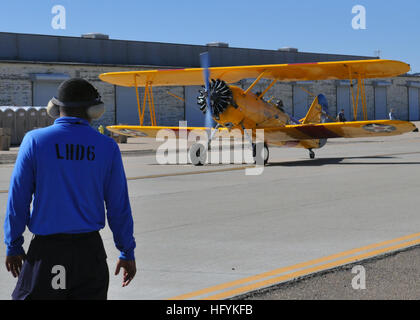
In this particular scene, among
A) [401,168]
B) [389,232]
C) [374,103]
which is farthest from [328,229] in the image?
[374,103]

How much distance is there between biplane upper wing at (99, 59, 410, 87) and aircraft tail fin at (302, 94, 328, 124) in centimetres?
138

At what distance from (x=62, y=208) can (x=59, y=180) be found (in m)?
0.14

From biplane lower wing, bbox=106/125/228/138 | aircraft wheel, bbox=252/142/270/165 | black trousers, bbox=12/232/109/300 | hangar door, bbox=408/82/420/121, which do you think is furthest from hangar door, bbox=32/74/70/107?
black trousers, bbox=12/232/109/300

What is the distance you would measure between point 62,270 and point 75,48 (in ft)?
141

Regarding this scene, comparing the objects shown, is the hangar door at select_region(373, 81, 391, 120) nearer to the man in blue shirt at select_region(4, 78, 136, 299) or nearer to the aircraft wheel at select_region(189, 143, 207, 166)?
the aircraft wheel at select_region(189, 143, 207, 166)

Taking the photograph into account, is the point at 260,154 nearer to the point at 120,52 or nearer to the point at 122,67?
the point at 122,67

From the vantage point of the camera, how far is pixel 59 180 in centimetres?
342

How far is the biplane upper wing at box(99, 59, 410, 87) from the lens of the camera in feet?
68.1

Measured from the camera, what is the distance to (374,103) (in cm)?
6219

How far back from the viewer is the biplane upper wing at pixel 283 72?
68.1ft

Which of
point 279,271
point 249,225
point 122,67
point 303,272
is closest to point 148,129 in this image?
point 249,225

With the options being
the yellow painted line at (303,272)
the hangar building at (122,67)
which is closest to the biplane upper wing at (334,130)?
the yellow painted line at (303,272)

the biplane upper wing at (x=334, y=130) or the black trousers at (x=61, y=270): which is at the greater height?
the biplane upper wing at (x=334, y=130)

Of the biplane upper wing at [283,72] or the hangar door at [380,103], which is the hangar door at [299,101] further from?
the biplane upper wing at [283,72]
